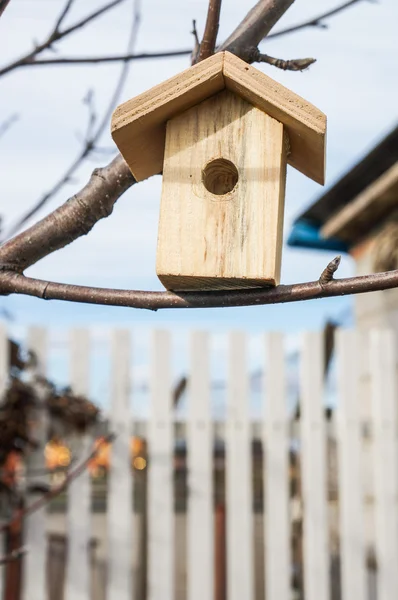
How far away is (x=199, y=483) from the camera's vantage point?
347cm

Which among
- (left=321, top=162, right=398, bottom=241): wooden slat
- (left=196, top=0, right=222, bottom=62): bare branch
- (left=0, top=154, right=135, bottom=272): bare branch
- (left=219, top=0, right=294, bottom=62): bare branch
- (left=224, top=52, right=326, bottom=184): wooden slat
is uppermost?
(left=321, top=162, right=398, bottom=241): wooden slat

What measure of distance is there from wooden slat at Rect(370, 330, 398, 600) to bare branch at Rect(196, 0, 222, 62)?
114 inches

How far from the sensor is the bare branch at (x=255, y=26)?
1.22 metres

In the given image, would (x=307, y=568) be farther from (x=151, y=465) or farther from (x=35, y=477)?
(x=35, y=477)

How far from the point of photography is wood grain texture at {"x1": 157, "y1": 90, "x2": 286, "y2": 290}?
1.14 meters

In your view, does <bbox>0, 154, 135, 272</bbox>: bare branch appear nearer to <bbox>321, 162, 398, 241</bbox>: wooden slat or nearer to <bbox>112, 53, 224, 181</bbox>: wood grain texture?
<bbox>112, 53, 224, 181</bbox>: wood grain texture

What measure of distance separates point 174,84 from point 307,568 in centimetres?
297

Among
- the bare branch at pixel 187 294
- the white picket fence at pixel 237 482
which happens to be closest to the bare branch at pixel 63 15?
the bare branch at pixel 187 294

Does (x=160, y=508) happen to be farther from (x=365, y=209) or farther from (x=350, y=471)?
(x=365, y=209)

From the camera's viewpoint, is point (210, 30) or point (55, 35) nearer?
point (210, 30)

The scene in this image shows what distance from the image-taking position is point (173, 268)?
114cm

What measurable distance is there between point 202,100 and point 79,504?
2.53 m

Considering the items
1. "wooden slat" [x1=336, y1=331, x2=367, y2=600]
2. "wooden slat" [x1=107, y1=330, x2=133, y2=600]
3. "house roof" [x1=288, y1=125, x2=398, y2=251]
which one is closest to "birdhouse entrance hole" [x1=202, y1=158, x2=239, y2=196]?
"wooden slat" [x1=107, y1=330, x2=133, y2=600]

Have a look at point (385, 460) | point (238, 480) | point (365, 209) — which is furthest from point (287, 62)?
point (365, 209)
